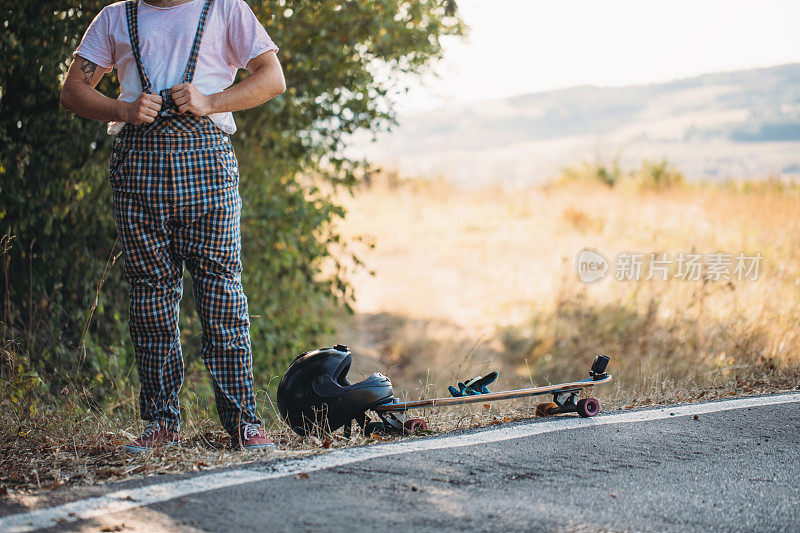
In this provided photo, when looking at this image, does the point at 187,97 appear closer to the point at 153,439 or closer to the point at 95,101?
the point at 95,101

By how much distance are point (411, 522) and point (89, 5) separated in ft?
15.2

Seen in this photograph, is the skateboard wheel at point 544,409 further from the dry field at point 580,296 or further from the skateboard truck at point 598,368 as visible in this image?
the dry field at point 580,296

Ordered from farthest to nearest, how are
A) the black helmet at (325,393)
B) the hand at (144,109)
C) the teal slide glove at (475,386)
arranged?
1. the teal slide glove at (475,386)
2. the black helmet at (325,393)
3. the hand at (144,109)

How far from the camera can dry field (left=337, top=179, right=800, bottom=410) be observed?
6.33 metres

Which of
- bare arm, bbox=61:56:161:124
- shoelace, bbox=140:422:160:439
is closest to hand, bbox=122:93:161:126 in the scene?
bare arm, bbox=61:56:161:124

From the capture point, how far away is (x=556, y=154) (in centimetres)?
5922

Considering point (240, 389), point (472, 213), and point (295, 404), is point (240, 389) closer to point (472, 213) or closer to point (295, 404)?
point (295, 404)

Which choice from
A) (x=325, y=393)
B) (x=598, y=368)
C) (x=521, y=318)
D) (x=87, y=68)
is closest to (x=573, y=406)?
(x=598, y=368)

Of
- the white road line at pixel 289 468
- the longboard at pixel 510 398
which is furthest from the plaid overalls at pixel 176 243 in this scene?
the longboard at pixel 510 398

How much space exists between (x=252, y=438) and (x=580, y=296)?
803 cm

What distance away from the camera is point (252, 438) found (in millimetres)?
3426

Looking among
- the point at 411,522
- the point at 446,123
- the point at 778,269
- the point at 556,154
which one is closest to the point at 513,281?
the point at 778,269

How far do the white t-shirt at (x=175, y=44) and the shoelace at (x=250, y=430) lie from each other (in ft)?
4.13

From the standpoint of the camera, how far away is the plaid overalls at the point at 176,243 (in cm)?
331
